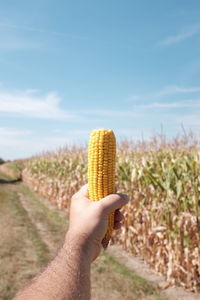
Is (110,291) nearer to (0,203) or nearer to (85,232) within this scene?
(85,232)

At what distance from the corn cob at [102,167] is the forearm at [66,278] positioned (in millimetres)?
539

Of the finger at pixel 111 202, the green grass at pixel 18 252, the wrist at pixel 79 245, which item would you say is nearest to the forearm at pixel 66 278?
the wrist at pixel 79 245

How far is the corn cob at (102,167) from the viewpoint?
2.35 m

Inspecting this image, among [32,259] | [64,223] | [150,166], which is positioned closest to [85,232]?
[150,166]

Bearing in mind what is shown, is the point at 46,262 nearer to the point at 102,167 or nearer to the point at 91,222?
the point at 102,167

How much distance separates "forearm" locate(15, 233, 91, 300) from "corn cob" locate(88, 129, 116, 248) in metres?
0.54

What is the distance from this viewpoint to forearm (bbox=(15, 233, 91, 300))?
1632 mm

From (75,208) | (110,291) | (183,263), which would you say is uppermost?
(75,208)

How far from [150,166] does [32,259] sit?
3.62m

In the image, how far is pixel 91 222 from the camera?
6.26ft

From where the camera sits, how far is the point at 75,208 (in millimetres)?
2115

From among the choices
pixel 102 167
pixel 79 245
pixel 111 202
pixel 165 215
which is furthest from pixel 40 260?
pixel 79 245

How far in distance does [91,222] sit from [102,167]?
0.56 meters

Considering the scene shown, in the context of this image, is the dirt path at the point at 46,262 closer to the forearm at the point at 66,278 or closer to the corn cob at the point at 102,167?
the corn cob at the point at 102,167
